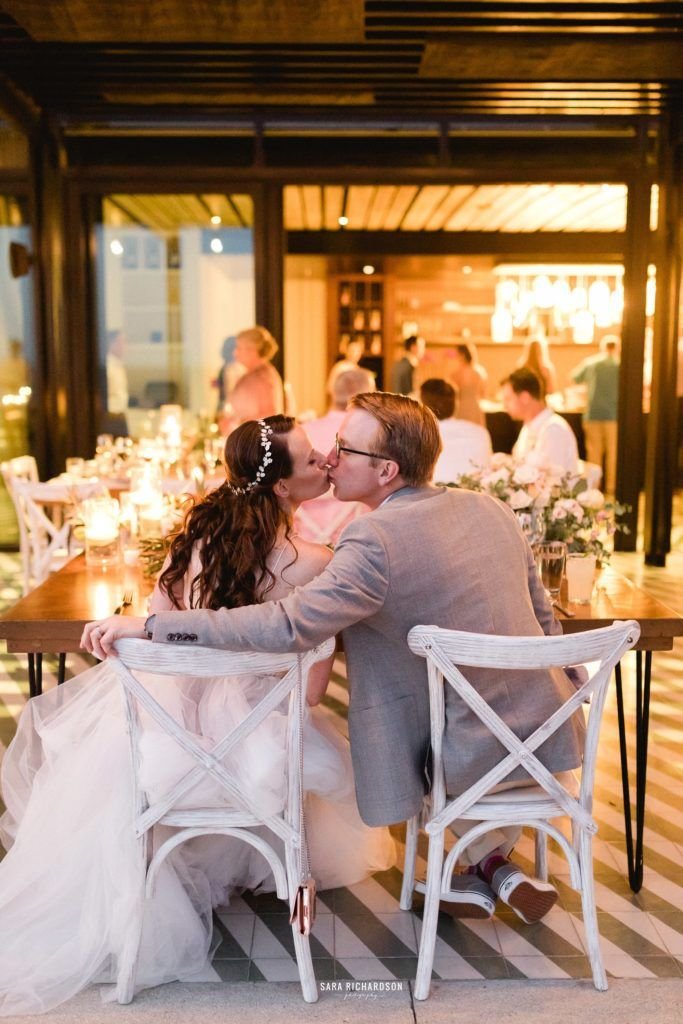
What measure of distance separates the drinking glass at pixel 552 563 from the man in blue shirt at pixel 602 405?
7.82 m

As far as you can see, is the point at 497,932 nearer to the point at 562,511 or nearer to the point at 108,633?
the point at 562,511

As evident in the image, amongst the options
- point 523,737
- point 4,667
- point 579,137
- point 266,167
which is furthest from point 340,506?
point 579,137

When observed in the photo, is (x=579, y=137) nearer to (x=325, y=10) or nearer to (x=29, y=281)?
(x=325, y=10)

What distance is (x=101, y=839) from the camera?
2564 mm

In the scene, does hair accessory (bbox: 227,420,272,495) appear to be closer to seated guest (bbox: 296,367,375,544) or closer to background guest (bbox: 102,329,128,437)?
seated guest (bbox: 296,367,375,544)

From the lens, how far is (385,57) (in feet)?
21.3

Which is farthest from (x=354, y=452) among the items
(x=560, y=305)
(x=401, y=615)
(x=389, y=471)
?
(x=560, y=305)

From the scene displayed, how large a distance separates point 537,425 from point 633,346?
8.33ft

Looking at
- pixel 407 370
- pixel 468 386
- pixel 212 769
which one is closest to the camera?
pixel 212 769

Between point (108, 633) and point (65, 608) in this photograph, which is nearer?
point (108, 633)

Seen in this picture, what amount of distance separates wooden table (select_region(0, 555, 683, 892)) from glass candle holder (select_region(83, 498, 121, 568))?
0.53 ft

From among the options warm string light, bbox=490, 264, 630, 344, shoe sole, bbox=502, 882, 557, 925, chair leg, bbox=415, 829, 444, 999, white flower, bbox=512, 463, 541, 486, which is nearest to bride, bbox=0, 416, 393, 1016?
chair leg, bbox=415, 829, 444, 999

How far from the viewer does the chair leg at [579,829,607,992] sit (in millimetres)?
2502

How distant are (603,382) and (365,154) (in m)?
4.25
